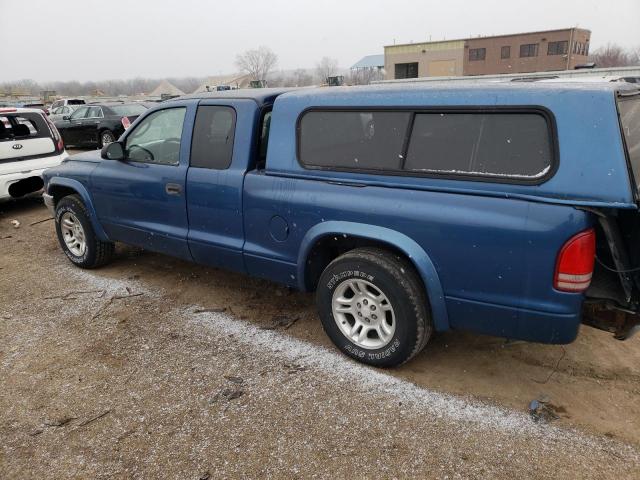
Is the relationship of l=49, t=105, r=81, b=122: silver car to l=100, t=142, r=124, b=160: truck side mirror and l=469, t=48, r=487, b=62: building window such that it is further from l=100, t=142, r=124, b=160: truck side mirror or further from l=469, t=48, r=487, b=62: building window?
l=469, t=48, r=487, b=62: building window

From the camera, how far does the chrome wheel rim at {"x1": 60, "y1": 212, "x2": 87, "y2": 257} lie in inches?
206

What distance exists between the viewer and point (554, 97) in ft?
8.30

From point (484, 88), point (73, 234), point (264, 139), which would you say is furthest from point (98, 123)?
point (484, 88)

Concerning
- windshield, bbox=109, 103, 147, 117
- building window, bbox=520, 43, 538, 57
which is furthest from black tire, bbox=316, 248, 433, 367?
building window, bbox=520, 43, 538, 57

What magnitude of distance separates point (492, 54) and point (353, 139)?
189ft

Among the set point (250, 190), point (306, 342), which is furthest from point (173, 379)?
point (250, 190)

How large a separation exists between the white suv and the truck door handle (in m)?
4.73

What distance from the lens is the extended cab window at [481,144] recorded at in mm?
2588

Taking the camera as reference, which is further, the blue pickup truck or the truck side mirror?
the truck side mirror

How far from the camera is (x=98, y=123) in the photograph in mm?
14453

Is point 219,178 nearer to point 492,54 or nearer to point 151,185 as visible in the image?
point 151,185

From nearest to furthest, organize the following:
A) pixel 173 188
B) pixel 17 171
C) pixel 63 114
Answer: pixel 173 188 < pixel 17 171 < pixel 63 114

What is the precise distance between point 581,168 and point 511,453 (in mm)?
1504

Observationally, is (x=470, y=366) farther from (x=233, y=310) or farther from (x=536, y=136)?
(x=233, y=310)
